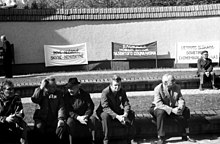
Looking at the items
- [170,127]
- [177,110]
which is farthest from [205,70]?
[177,110]

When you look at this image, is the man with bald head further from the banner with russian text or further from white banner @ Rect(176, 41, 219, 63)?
the banner with russian text

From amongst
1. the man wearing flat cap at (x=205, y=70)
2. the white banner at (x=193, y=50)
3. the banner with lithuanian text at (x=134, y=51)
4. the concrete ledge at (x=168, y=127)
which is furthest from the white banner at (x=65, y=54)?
the concrete ledge at (x=168, y=127)

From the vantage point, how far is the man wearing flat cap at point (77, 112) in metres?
6.83

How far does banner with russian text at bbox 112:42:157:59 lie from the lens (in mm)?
18391

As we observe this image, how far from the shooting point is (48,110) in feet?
22.7

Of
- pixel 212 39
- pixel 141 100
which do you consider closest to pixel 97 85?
pixel 141 100

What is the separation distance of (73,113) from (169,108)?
1.69 metres

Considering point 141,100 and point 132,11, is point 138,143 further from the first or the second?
point 132,11

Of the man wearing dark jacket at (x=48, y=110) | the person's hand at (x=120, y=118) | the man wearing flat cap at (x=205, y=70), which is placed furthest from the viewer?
the man wearing flat cap at (x=205, y=70)

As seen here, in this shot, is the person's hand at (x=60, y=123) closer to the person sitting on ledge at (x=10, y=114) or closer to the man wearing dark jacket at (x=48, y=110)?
the man wearing dark jacket at (x=48, y=110)

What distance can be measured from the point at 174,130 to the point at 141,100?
2972 mm

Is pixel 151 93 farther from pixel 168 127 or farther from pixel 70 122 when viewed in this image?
pixel 70 122

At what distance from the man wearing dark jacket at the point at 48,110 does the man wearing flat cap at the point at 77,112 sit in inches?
6.0

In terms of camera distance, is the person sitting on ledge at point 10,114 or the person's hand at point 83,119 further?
the person's hand at point 83,119
